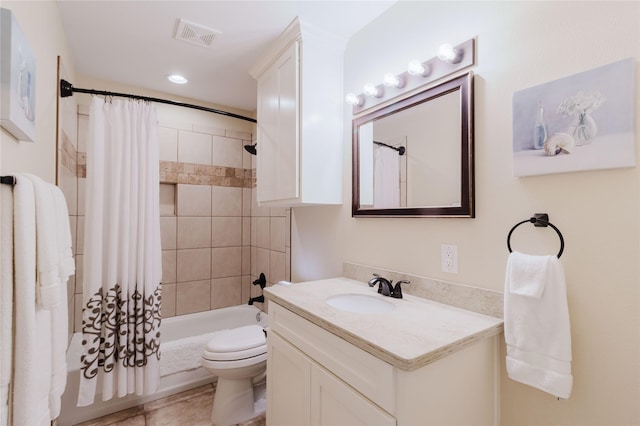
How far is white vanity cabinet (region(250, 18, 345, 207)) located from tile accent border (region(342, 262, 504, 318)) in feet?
2.15

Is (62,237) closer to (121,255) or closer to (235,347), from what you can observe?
(121,255)

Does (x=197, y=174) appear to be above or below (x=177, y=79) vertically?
below

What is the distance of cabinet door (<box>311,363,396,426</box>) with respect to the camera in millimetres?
917

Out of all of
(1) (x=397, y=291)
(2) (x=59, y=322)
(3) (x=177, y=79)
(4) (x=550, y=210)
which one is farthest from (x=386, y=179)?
(3) (x=177, y=79)

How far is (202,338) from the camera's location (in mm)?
2334

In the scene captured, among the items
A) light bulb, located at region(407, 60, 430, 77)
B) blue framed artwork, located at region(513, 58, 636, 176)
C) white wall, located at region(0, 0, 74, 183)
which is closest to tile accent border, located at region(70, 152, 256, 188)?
white wall, located at region(0, 0, 74, 183)

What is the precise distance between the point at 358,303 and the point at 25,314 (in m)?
1.23

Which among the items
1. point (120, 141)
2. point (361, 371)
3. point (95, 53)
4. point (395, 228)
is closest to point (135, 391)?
point (120, 141)

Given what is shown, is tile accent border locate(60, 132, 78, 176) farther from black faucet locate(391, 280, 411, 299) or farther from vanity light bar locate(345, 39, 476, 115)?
black faucet locate(391, 280, 411, 299)

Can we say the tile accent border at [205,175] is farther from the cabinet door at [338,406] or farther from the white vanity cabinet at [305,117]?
the cabinet door at [338,406]

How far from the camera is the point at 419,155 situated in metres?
1.49

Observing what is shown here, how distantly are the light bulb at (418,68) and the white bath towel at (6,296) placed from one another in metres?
1.54

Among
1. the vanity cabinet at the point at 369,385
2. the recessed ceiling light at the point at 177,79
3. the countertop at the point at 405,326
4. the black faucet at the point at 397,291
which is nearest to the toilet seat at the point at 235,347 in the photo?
the vanity cabinet at the point at 369,385

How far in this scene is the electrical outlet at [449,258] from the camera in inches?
51.3
